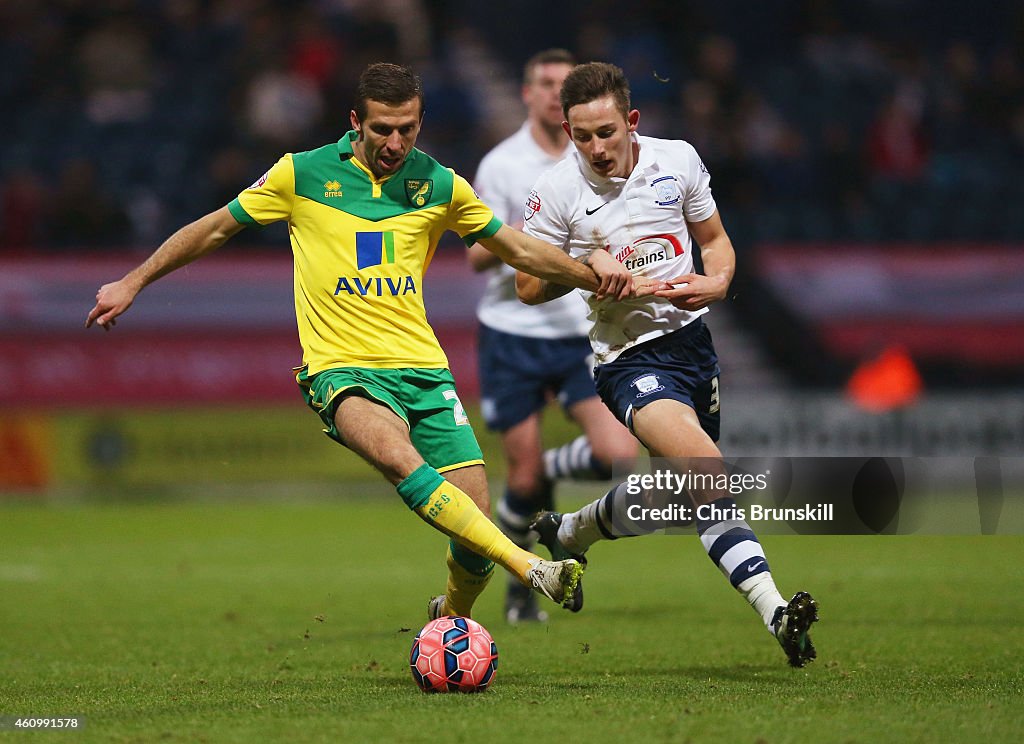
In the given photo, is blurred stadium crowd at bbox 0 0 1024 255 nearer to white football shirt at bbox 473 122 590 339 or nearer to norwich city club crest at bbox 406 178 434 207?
white football shirt at bbox 473 122 590 339

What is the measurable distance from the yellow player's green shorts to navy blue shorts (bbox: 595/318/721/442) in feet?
2.24

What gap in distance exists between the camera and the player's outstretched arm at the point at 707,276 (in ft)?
20.3

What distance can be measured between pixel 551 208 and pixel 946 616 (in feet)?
10.5

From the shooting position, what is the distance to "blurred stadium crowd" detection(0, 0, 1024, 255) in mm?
17281

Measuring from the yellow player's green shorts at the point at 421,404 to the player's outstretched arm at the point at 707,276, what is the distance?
A: 1000 mm

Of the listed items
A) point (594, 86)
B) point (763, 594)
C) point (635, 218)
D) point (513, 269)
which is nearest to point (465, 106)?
point (513, 269)

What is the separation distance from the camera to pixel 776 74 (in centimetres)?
1945

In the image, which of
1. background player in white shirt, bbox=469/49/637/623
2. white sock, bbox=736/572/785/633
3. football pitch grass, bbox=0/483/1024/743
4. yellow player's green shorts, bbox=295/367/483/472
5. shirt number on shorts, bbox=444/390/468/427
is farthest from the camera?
background player in white shirt, bbox=469/49/637/623

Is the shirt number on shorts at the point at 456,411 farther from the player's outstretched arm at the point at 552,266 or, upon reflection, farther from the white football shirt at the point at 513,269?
the white football shirt at the point at 513,269

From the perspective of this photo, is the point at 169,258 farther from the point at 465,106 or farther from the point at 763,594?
the point at 465,106

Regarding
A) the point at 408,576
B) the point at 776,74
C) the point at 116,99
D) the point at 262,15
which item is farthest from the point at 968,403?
the point at 116,99

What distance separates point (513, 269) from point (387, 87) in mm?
2558

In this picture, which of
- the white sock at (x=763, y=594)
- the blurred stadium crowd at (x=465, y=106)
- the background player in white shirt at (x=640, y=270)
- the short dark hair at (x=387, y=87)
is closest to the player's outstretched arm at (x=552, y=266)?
the background player in white shirt at (x=640, y=270)

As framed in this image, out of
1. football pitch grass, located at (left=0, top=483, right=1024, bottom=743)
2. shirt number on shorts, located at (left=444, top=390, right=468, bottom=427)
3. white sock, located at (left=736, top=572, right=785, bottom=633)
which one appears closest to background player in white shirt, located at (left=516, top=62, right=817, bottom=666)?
white sock, located at (left=736, top=572, right=785, bottom=633)
